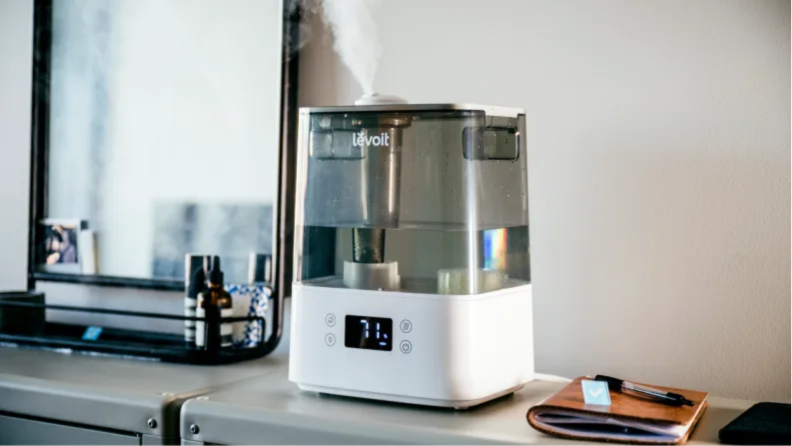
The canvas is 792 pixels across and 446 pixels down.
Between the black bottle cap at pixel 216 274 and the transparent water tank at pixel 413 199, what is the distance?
1.10 ft

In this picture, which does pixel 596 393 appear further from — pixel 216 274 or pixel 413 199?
pixel 216 274

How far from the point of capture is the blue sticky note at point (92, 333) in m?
1.94

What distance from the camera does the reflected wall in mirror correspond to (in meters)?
1.84

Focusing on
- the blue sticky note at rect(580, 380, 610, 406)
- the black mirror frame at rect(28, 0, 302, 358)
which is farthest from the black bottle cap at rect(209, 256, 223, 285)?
the blue sticky note at rect(580, 380, 610, 406)

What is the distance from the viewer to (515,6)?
1655 millimetres

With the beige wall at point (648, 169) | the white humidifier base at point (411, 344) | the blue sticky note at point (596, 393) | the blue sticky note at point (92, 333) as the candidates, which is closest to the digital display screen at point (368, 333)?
the white humidifier base at point (411, 344)

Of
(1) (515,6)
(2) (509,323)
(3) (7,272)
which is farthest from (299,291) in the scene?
(3) (7,272)

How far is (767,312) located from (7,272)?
1.82 m

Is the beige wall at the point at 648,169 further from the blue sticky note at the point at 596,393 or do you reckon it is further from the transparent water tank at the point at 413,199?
the blue sticky note at the point at 596,393

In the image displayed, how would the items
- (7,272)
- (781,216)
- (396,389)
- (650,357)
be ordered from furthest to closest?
(7,272)
(650,357)
(781,216)
(396,389)

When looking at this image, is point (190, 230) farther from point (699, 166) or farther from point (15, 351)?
point (699, 166)

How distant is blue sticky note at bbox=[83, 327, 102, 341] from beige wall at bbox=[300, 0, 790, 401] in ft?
3.09

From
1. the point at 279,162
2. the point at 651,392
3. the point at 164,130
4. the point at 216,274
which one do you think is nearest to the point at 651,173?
the point at 651,392

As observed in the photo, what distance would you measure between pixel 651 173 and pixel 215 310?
87 centimetres
